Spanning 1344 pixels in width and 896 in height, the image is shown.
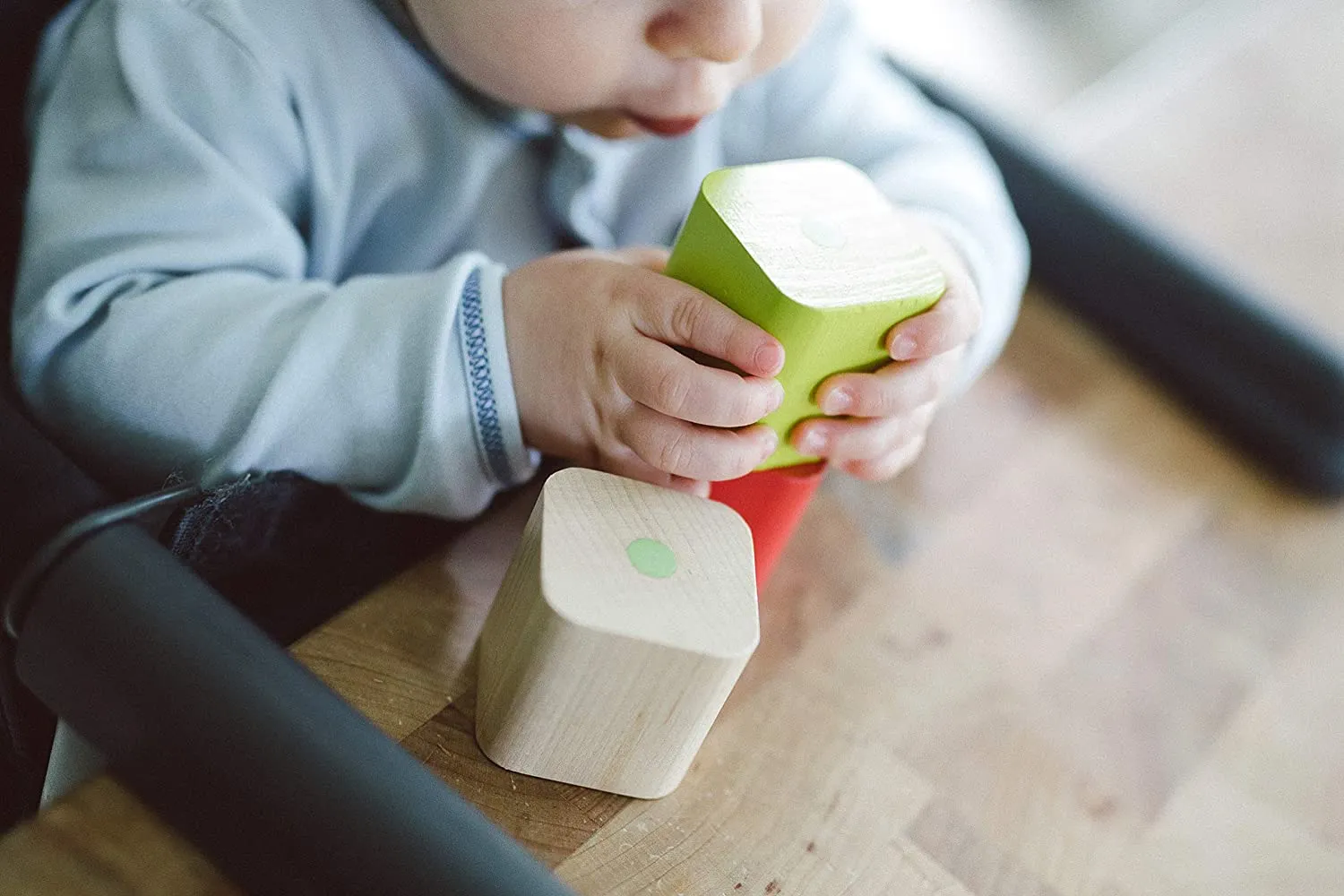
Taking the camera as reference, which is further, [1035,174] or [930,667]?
[1035,174]

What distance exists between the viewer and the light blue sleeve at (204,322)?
39cm

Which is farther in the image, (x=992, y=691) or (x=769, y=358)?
(x=992, y=691)

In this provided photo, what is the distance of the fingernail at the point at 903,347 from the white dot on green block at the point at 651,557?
92 mm

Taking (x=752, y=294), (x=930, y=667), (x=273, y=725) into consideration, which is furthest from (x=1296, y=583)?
(x=273, y=725)

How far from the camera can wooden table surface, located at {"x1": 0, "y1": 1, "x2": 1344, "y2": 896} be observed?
34 centimetres

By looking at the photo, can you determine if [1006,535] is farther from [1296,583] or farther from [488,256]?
[488,256]

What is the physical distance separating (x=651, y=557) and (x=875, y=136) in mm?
344

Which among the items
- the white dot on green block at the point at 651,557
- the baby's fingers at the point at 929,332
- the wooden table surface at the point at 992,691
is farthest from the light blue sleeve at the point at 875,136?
the white dot on green block at the point at 651,557

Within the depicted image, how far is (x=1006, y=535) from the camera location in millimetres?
494

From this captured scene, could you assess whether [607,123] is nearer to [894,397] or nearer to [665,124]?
[665,124]

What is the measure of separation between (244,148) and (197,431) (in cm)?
10

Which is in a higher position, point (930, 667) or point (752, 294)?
point (752, 294)

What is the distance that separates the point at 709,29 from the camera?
14.4 inches

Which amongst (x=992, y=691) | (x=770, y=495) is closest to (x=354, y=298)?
(x=770, y=495)
